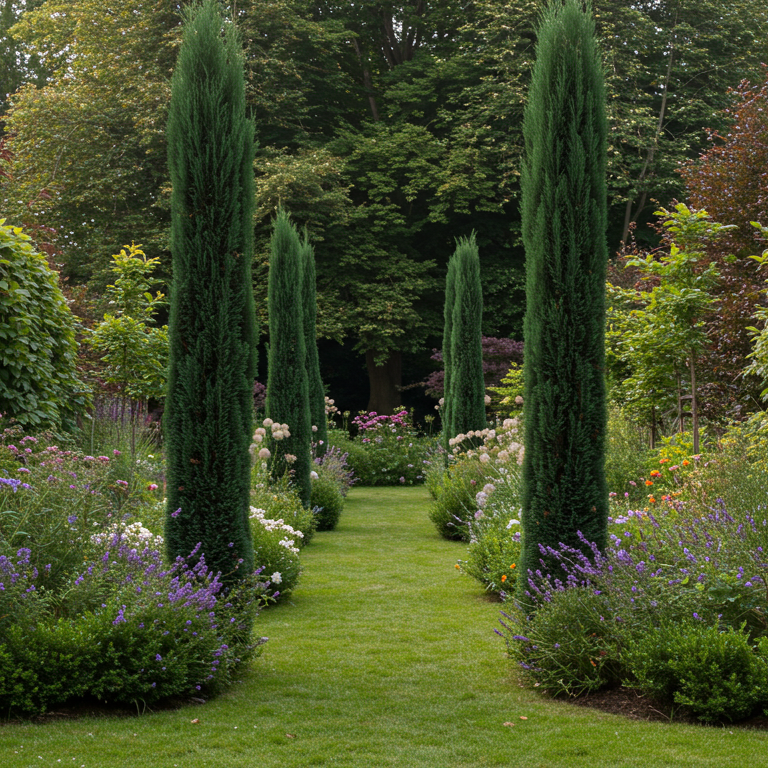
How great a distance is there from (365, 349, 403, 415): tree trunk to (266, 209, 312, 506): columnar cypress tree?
11.5m

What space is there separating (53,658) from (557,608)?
273 centimetres

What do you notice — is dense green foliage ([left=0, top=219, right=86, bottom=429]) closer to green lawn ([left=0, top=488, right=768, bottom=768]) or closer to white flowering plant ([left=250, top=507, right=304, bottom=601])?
white flowering plant ([left=250, top=507, right=304, bottom=601])

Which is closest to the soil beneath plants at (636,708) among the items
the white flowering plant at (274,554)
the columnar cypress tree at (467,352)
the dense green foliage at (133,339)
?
the white flowering plant at (274,554)

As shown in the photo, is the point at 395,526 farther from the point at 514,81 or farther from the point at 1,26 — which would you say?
the point at 1,26

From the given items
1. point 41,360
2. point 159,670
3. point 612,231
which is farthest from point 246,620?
point 612,231

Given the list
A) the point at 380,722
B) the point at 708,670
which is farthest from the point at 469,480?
the point at 708,670

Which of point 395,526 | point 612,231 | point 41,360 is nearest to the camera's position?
point 41,360

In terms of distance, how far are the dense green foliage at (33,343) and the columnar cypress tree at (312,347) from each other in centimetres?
535

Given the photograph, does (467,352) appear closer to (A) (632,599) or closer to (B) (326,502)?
(B) (326,502)

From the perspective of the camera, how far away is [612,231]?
76.7 feet

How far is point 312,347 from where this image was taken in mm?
14086

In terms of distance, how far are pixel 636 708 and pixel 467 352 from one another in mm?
8995

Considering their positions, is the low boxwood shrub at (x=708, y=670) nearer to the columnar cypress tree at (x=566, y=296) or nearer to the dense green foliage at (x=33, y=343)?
the columnar cypress tree at (x=566, y=296)

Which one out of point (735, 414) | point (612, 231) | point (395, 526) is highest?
point (612, 231)
